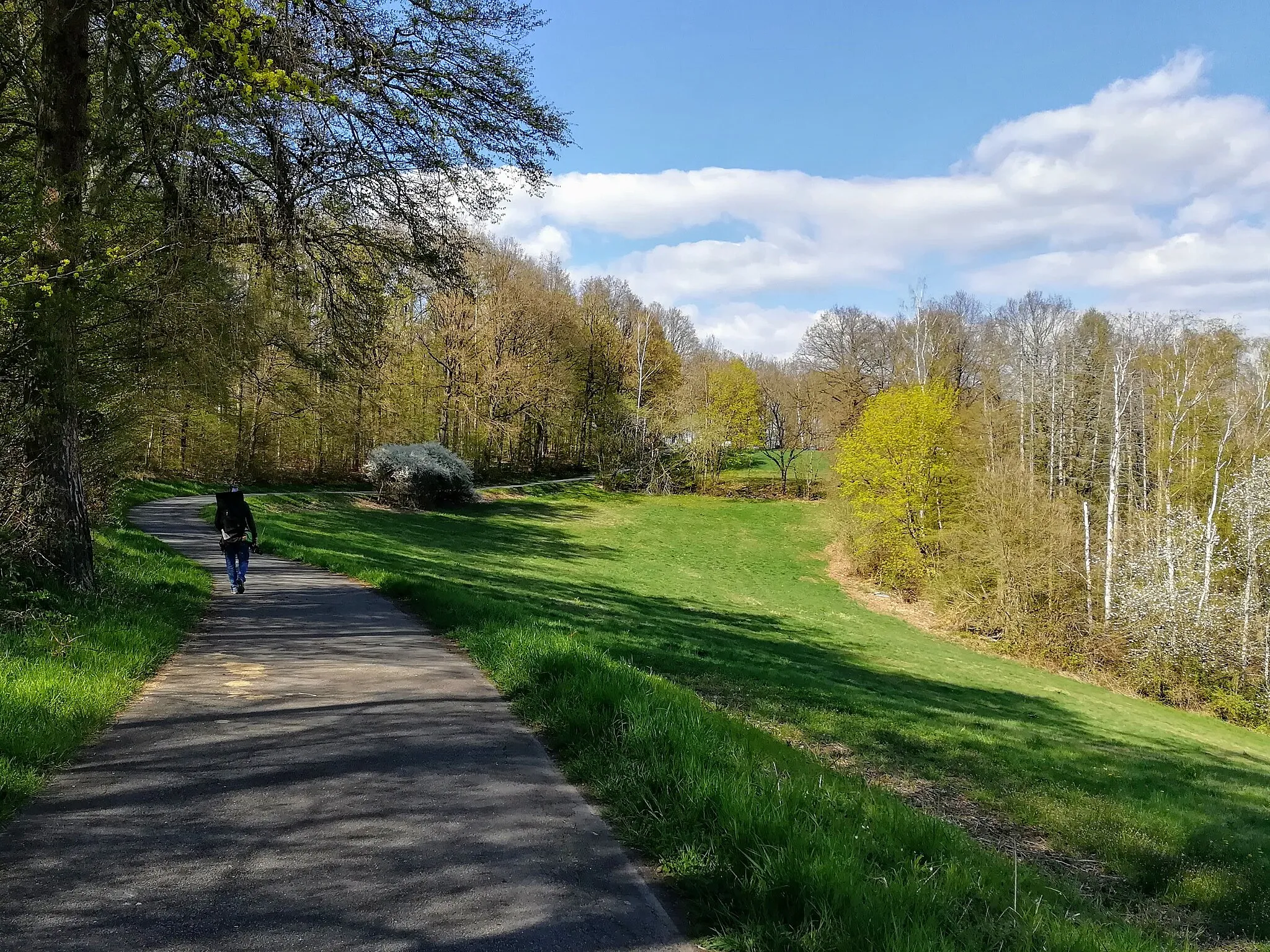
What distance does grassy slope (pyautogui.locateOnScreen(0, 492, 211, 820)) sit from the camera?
4.41 meters

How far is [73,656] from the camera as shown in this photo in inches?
242

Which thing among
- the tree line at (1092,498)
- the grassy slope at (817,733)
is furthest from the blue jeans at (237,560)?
the tree line at (1092,498)

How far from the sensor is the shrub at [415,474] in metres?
36.5

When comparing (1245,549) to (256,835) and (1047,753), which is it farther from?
(256,835)

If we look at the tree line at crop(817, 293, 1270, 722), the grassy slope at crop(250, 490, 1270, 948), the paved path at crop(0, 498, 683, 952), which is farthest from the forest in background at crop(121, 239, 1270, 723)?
the paved path at crop(0, 498, 683, 952)

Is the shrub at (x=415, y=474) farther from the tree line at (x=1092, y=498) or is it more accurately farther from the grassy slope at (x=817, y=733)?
the tree line at (x=1092, y=498)

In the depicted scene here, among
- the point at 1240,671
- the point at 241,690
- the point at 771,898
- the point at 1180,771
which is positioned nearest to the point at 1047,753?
the point at 1180,771

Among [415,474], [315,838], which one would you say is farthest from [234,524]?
[415,474]

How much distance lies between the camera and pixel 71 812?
3857 millimetres

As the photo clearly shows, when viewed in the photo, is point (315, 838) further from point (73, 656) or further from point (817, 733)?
point (817, 733)

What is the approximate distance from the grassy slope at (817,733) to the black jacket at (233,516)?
2.46 m

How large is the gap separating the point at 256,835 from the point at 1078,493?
37.6 m

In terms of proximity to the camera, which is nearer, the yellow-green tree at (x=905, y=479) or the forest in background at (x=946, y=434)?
the forest in background at (x=946, y=434)

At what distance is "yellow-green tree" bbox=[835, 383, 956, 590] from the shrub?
2123 cm
